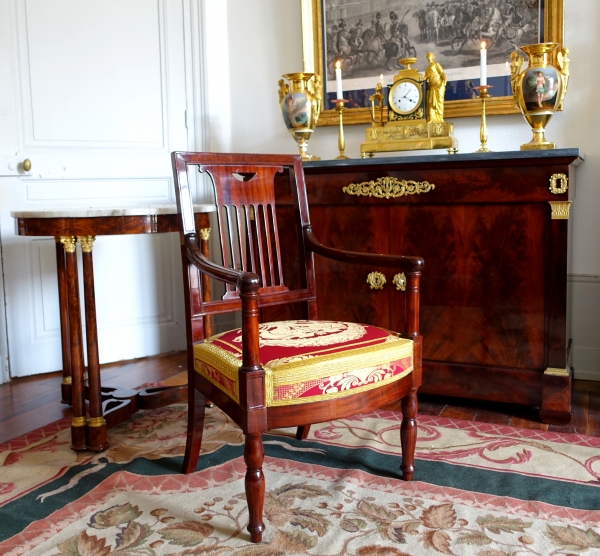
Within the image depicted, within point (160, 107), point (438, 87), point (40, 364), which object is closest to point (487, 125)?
point (438, 87)

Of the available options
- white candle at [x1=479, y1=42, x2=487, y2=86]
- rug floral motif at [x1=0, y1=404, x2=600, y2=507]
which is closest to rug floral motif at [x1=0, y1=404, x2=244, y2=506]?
rug floral motif at [x1=0, y1=404, x2=600, y2=507]

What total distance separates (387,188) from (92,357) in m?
1.34

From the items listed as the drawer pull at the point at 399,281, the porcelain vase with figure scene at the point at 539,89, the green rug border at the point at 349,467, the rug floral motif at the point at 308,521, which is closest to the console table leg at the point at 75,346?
the green rug border at the point at 349,467

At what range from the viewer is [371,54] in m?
3.32

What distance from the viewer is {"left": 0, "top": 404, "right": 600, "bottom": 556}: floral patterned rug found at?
5.67ft

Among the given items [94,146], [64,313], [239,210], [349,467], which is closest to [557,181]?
[239,210]

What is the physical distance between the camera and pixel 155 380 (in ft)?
10.6

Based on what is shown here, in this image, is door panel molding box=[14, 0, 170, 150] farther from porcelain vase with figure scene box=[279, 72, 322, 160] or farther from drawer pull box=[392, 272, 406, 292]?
drawer pull box=[392, 272, 406, 292]

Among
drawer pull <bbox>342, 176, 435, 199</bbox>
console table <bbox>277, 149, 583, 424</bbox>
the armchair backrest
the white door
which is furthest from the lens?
the white door

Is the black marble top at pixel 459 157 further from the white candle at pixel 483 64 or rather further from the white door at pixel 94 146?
the white door at pixel 94 146

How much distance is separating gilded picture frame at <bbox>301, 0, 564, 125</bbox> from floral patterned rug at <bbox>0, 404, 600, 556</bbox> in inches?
58.8

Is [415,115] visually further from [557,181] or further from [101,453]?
[101,453]

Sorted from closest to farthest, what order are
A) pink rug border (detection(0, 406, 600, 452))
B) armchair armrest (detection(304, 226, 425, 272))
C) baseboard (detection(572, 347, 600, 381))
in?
armchair armrest (detection(304, 226, 425, 272))
pink rug border (detection(0, 406, 600, 452))
baseboard (detection(572, 347, 600, 381))

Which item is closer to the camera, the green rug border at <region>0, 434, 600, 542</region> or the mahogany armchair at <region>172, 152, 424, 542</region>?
the mahogany armchair at <region>172, 152, 424, 542</region>
